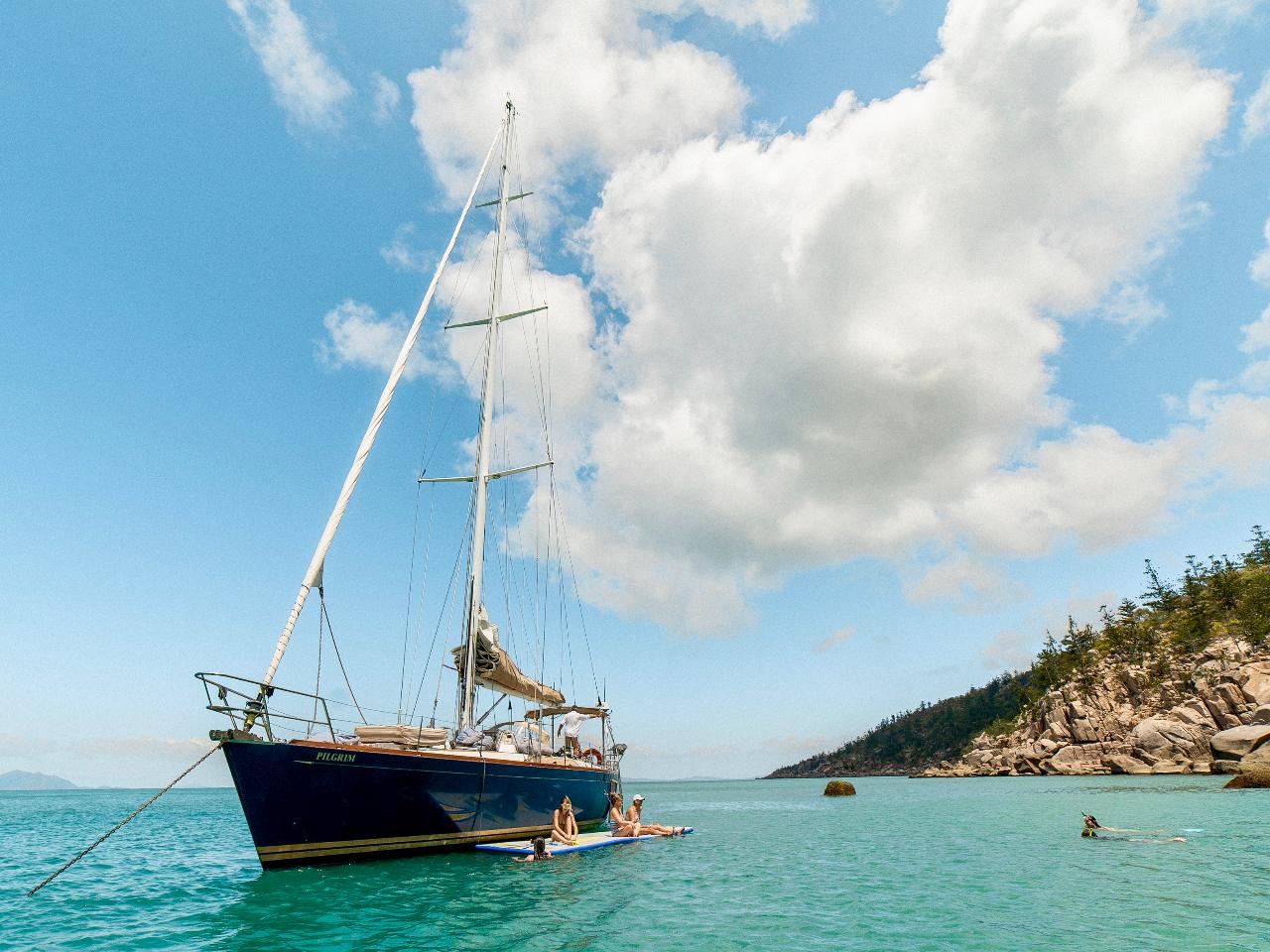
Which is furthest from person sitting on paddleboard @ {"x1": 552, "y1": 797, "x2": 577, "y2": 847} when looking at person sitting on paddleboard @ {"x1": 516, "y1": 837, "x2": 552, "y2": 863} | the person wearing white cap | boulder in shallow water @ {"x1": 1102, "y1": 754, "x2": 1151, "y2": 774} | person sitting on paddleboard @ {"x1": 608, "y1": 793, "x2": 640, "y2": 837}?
boulder in shallow water @ {"x1": 1102, "y1": 754, "x2": 1151, "y2": 774}

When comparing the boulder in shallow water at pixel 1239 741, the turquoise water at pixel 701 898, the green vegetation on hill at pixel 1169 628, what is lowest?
the turquoise water at pixel 701 898

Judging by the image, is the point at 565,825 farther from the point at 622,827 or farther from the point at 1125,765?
the point at 1125,765

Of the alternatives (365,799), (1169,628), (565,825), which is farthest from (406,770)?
(1169,628)

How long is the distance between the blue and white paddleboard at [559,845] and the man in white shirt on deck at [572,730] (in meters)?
3.88

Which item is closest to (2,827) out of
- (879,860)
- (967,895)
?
(879,860)

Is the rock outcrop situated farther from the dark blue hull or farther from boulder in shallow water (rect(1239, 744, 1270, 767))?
the dark blue hull

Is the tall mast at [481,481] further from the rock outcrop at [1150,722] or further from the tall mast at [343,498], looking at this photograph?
the rock outcrop at [1150,722]

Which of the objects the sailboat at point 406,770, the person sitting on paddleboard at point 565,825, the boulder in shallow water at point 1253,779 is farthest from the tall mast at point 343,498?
the boulder in shallow water at point 1253,779

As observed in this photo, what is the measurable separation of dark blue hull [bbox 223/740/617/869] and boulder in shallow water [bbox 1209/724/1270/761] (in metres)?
68.0

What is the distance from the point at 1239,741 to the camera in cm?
5831

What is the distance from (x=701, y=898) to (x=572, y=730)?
13.7 m

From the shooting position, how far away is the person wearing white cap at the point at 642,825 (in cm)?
2725

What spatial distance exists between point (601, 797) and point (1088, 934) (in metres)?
21.5

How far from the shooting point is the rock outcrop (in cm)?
6512
